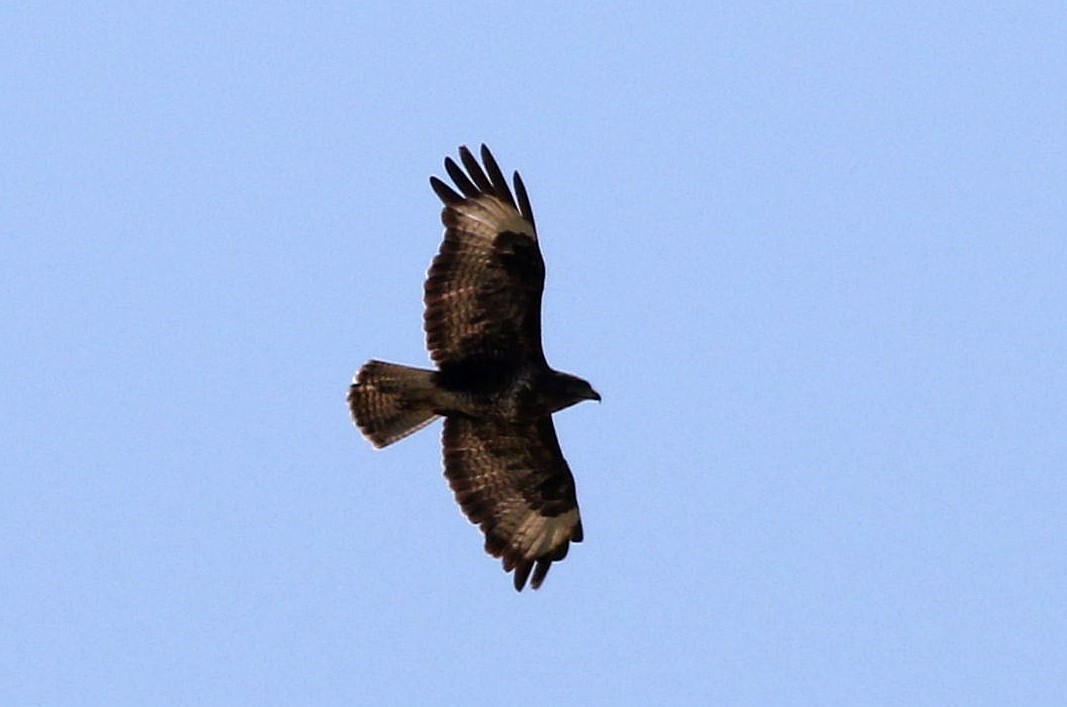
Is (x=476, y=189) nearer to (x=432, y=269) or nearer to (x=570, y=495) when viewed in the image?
(x=432, y=269)

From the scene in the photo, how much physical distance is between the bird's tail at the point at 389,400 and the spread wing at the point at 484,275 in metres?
0.25

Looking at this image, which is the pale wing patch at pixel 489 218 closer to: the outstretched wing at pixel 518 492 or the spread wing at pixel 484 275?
the spread wing at pixel 484 275

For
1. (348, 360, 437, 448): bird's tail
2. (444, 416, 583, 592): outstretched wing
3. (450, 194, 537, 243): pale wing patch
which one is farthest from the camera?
(444, 416, 583, 592): outstretched wing

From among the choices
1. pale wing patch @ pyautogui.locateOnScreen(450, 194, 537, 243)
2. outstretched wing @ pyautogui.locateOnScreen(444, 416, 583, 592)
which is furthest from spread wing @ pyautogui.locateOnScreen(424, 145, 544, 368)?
outstretched wing @ pyautogui.locateOnScreen(444, 416, 583, 592)

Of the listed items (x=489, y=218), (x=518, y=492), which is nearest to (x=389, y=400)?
(x=518, y=492)

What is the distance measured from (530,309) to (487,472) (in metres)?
1.51

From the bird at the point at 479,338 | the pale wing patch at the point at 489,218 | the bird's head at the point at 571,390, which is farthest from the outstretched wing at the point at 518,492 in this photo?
the pale wing patch at the point at 489,218

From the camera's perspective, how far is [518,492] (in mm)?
19359

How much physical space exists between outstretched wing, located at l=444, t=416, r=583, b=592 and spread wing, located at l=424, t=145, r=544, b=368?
89 centimetres

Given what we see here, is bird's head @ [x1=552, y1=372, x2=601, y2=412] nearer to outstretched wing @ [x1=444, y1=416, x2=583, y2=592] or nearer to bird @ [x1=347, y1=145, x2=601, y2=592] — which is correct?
bird @ [x1=347, y1=145, x2=601, y2=592]

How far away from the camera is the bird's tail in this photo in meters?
18.5

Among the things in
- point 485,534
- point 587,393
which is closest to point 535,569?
point 485,534

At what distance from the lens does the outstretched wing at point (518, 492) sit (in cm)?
1922

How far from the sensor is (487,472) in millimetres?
19281
